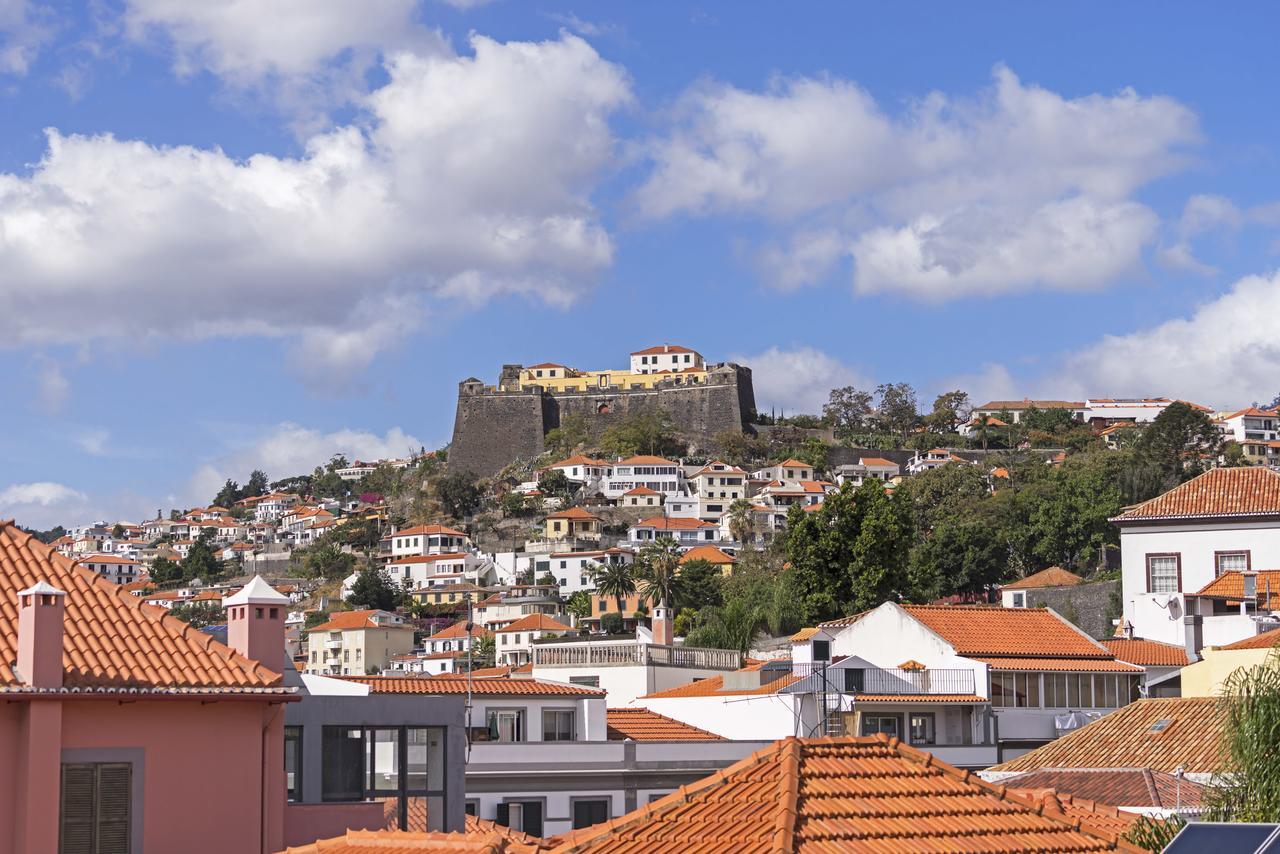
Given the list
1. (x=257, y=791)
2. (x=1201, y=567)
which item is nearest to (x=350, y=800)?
(x=257, y=791)

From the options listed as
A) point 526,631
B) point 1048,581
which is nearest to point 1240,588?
point 1048,581

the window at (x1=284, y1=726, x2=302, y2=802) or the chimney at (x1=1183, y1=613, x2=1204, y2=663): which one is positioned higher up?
the chimney at (x1=1183, y1=613, x2=1204, y2=663)

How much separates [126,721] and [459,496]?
14086 cm

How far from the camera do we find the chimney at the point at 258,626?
19.4m

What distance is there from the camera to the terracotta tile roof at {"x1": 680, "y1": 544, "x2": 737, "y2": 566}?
415 feet

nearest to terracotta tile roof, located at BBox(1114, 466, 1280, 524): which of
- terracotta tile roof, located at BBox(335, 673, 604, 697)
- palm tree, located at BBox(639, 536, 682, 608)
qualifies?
terracotta tile roof, located at BBox(335, 673, 604, 697)

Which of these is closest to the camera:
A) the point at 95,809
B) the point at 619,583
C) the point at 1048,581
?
the point at 95,809

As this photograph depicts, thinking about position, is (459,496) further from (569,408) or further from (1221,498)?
(1221,498)

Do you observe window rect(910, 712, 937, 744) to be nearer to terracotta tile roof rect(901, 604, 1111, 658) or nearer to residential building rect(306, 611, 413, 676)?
terracotta tile roof rect(901, 604, 1111, 658)

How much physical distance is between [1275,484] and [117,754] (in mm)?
42099

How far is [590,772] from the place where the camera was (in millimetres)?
32562

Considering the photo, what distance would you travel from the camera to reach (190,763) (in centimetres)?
1831

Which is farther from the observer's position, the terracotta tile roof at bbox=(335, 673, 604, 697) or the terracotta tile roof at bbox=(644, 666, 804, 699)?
the terracotta tile roof at bbox=(644, 666, 804, 699)

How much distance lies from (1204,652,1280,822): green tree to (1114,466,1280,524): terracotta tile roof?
3602 cm
